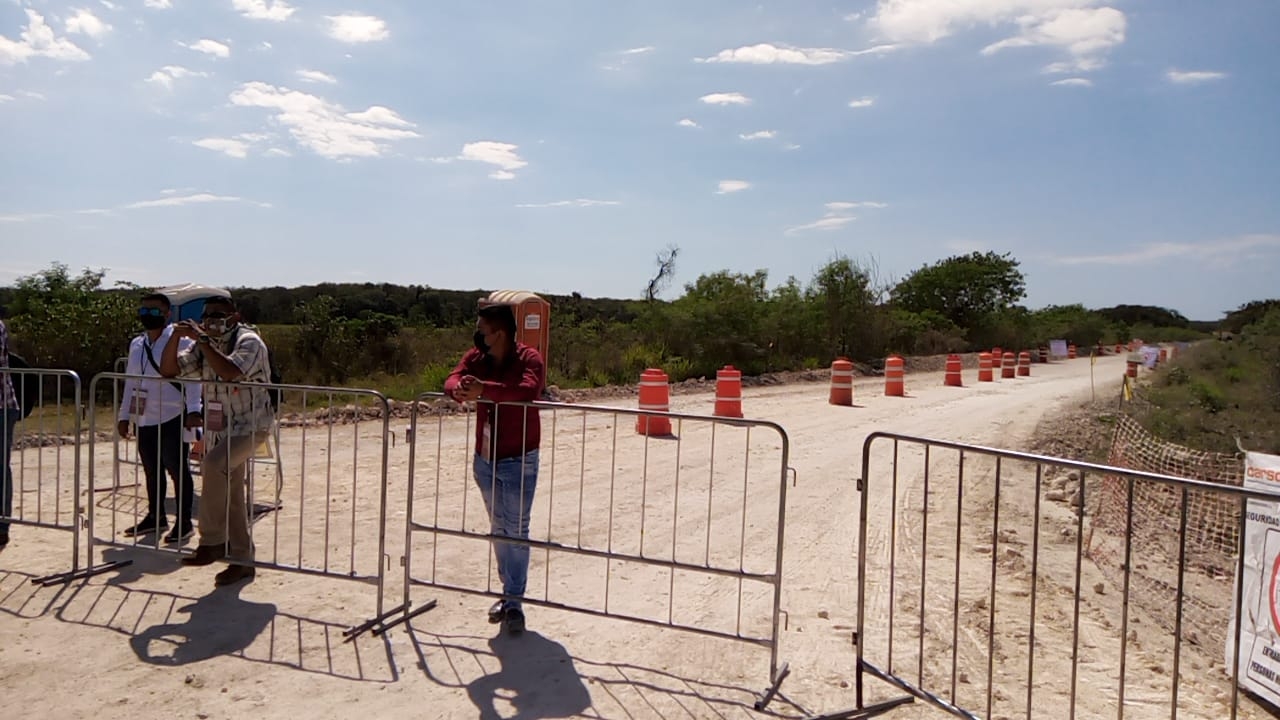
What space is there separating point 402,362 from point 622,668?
16869 millimetres

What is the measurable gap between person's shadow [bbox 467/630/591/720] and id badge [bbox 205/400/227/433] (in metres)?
2.40

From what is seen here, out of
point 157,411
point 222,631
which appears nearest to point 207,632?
point 222,631

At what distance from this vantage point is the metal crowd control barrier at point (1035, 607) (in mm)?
3957

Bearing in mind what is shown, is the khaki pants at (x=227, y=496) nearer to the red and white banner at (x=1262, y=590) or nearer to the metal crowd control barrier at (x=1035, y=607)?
the metal crowd control barrier at (x=1035, y=607)

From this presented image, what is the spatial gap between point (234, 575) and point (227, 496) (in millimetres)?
625


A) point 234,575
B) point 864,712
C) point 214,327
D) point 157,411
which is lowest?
point 864,712

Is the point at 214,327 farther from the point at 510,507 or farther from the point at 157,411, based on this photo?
the point at 510,507

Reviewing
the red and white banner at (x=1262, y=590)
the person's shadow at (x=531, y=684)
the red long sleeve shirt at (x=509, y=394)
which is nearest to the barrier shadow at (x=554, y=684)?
the person's shadow at (x=531, y=684)

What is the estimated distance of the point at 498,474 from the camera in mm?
5164

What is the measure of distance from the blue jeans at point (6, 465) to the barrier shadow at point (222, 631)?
140 cm

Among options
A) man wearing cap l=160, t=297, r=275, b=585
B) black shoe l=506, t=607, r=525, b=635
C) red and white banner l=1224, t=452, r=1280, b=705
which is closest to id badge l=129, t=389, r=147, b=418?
man wearing cap l=160, t=297, r=275, b=585

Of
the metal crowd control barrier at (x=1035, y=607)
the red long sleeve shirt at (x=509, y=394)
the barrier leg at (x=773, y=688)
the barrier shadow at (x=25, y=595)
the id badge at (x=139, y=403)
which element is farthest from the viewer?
the id badge at (x=139, y=403)

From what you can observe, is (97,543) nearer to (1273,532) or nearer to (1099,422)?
(1273,532)

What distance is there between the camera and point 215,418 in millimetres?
5617
